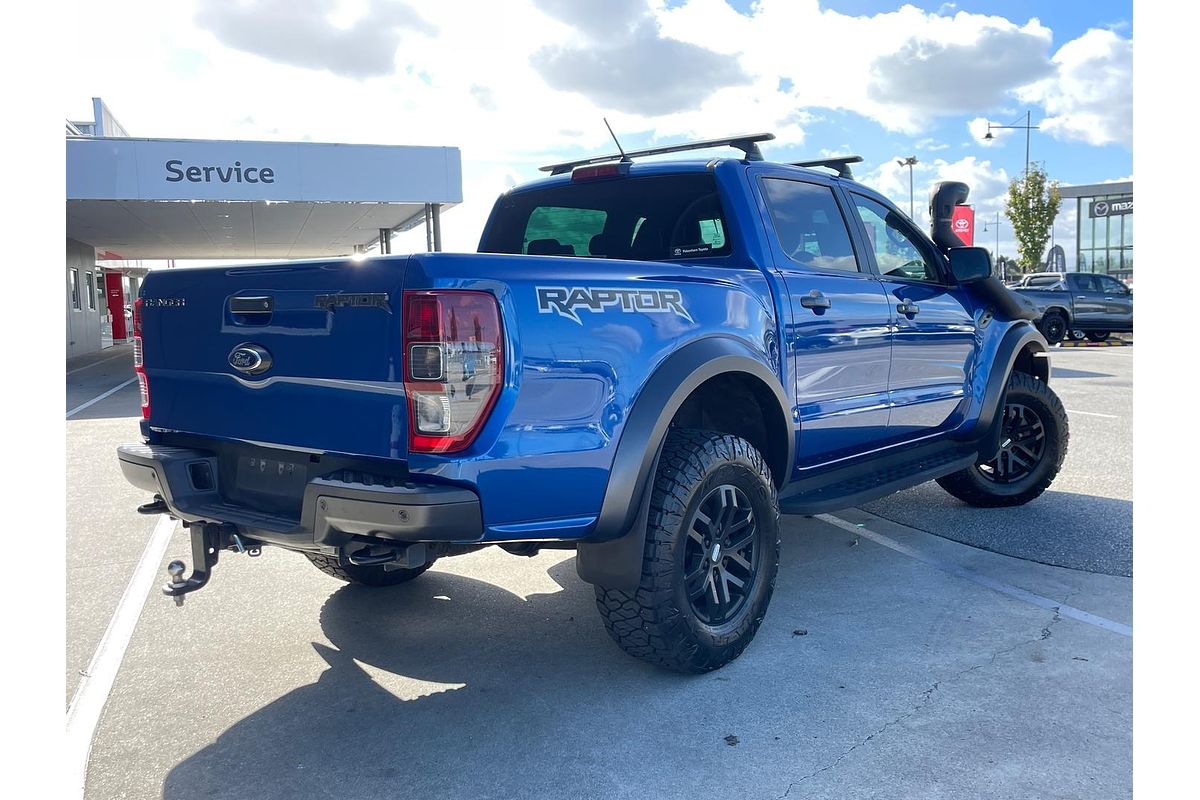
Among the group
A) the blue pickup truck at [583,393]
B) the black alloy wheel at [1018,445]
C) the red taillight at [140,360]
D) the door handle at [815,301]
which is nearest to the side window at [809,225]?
the blue pickup truck at [583,393]

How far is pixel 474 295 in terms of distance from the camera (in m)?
2.66

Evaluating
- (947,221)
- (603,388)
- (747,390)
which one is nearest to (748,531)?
(747,390)

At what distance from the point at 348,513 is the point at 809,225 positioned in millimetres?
2659

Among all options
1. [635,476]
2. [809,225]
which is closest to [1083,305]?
[809,225]

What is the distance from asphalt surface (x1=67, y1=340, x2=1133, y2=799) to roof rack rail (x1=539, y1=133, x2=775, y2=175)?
81.7 inches

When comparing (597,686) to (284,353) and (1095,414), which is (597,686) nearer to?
(284,353)

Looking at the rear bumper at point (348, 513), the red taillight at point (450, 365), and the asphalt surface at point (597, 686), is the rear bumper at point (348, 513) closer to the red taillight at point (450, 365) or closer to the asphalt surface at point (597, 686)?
the red taillight at point (450, 365)

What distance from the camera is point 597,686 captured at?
134 inches

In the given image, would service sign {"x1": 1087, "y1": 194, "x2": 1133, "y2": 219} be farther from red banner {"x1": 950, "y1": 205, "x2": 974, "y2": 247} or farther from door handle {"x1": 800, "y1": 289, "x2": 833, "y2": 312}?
door handle {"x1": 800, "y1": 289, "x2": 833, "y2": 312}

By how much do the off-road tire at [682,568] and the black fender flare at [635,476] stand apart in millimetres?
70

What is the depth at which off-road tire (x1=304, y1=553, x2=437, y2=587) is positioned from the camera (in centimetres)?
418

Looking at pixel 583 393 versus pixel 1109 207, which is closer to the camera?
pixel 583 393
